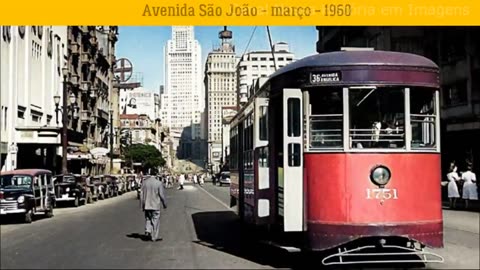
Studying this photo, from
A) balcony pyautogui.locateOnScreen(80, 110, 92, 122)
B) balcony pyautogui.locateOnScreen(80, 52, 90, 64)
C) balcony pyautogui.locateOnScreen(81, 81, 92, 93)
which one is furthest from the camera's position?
balcony pyautogui.locateOnScreen(80, 52, 90, 64)

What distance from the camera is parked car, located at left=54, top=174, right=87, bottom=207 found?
101 ft

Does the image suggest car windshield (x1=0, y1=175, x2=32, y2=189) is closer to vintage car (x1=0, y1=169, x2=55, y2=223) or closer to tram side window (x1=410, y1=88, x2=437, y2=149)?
vintage car (x1=0, y1=169, x2=55, y2=223)

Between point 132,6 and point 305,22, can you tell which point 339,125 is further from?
point 132,6

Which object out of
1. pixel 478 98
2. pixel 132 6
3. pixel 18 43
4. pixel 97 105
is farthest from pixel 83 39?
pixel 132 6

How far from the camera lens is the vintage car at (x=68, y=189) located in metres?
30.7

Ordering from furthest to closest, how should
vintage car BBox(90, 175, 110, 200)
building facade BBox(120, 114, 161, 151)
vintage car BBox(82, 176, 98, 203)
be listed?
building facade BBox(120, 114, 161, 151) → vintage car BBox(90, 175, 110, 200) → vintage car BBox(82, 176, 98, 203)

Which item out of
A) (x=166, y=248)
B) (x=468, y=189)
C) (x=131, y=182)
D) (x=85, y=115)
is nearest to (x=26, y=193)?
(x=166, y=248)

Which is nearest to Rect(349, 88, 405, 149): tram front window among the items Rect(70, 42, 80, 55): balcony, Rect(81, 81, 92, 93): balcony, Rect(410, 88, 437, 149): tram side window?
Rect(410, 88, 437, 149): tram side window

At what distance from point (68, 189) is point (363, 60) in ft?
78.5

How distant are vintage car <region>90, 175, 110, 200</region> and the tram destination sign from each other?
30496 millimetres

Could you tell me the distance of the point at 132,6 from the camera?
12992 millimetres

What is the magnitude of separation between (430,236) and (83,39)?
62306 mm

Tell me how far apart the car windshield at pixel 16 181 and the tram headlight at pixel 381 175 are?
50.5 ft

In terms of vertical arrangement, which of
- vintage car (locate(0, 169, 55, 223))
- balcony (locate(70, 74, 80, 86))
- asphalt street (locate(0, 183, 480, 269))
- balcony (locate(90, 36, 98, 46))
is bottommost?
asphalt street (locate(0, 183, 480, 269))
